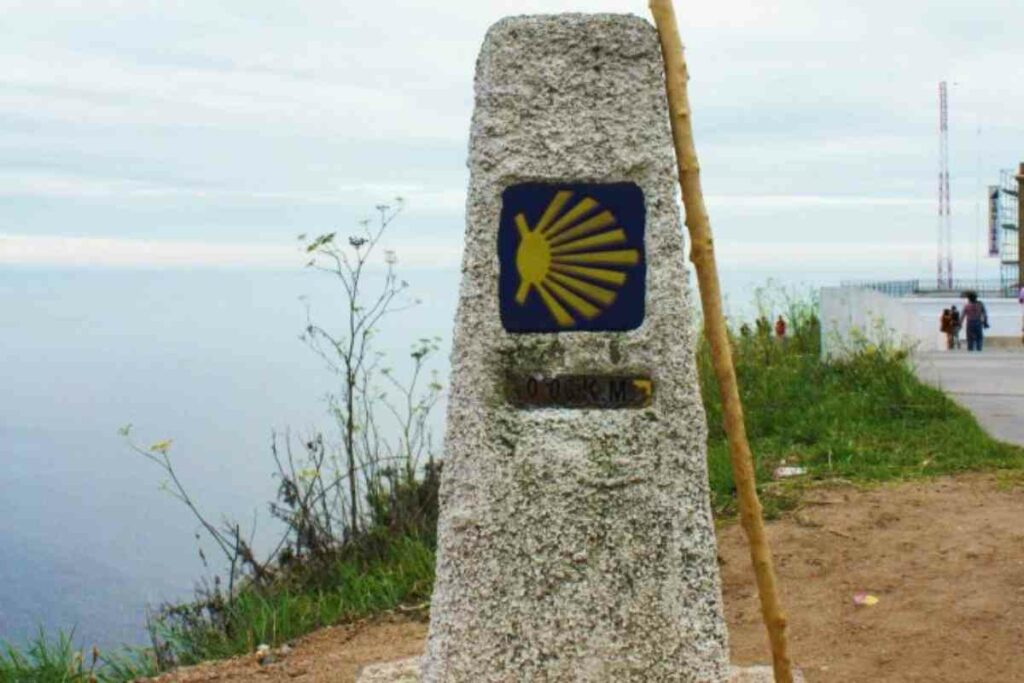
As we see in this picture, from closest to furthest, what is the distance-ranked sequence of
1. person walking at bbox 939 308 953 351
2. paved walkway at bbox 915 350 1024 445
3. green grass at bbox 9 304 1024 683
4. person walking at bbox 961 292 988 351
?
green grass at bbox 9 304 1024 683 < paved walkway at bbox 915 350 1024 445 < person walking at bbox 961 292 988 351 < person walking at bbox 939 308 953 351

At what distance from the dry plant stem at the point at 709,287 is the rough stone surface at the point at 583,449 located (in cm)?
7

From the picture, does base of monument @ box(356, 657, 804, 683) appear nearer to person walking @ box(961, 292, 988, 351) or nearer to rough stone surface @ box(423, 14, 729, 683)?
rough stone surface @ box(423, 14, 729, 683)

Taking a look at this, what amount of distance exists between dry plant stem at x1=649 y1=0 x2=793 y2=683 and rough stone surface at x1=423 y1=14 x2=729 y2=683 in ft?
0.22

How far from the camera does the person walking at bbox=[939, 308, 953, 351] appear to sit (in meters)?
20.2

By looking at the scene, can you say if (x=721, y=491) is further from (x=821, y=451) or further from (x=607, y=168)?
(x=607, y=168)

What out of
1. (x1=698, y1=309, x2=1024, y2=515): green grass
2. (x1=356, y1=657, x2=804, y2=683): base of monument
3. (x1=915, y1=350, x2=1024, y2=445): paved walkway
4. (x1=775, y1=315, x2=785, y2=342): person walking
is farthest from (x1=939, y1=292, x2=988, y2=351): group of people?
(x1=356, y1=657, x2=804, y2=683): base of monument

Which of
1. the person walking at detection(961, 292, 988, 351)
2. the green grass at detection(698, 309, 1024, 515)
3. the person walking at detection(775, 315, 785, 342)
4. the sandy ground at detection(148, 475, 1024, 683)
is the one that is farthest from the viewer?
the person walking at detection(961, 292, 988, 351)

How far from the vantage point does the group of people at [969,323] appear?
19094 mm

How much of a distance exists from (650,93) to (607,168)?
0.87 feet

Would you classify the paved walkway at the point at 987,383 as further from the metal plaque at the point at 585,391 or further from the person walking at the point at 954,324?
the metal plaque at the point at 585,391

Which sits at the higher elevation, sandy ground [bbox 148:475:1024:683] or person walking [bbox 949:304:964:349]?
person walking [bbox 949:304:964:349]

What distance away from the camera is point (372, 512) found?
7.22 m

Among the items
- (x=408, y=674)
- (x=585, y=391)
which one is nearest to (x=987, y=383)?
(x=408, y=674)

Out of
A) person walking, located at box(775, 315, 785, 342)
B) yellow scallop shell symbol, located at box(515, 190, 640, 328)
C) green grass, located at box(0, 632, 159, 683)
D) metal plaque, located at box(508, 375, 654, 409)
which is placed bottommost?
green grass, located at box(0, 632, 159, 683)
